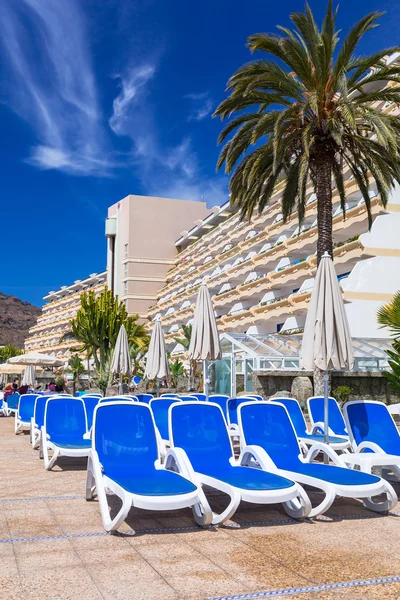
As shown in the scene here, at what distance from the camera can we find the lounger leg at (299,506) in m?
5.96

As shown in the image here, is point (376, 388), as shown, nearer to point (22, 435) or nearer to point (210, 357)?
point (210, 357)

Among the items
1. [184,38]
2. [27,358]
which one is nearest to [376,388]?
[27,358]

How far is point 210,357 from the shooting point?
1242 centimetres

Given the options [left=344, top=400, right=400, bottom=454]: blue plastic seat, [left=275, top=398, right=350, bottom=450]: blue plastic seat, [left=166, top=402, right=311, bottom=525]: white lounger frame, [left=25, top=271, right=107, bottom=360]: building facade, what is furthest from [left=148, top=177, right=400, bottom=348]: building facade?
[left=25, top=271, right=107, bottom=360]: building facade

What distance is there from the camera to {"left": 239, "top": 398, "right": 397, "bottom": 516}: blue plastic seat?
6.05 meters

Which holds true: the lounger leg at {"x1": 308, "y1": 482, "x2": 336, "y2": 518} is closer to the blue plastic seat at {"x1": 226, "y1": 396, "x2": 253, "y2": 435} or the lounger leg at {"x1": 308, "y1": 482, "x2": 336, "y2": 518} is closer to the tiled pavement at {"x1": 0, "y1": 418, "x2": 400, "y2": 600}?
the tiled pavement at {"x1": 0, "y1": 418, "x2": 400, "y2": 600}

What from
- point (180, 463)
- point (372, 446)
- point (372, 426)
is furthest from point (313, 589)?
point (372, 426)

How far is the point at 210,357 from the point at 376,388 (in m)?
11.2

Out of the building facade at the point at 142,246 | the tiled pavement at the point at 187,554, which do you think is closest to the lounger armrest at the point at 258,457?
the tiled pavement at the point at 187,554

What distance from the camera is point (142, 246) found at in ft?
230

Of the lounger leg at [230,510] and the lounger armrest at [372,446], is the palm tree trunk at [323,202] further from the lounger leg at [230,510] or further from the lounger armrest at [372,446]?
the lounger leg at [230,510]

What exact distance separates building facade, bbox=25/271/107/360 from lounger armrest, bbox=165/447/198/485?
75.1 m

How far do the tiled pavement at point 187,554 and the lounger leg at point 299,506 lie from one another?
0.12 m

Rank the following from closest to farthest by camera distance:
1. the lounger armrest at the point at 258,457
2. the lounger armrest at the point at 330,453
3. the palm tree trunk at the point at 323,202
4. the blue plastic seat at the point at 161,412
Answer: the lounger armrest at the point at 258,457 < the lounger armrest at the point at 330,453 < the blue plastic seat at the point at 161,412 < the palm tree trunk at the point at 323,202
